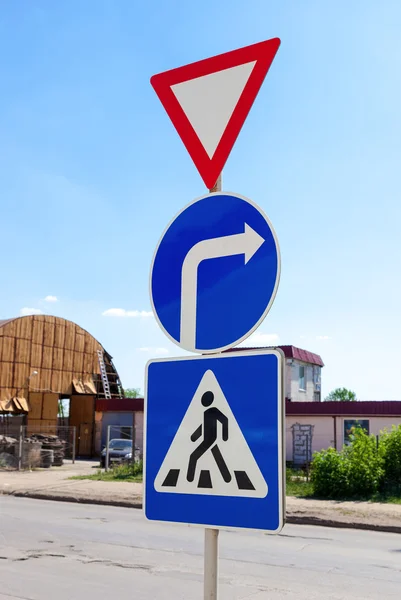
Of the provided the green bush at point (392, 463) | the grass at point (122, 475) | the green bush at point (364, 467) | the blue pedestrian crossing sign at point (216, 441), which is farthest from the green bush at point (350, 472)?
the blue pedestrian crossing sign at point (216, 441)

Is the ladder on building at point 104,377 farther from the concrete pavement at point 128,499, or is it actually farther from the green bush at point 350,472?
the green bush at point 350,472

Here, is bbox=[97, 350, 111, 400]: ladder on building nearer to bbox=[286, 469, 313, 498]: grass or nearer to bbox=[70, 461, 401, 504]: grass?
bbox=[70, 461, 401, 504]: grass

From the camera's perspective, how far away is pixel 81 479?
2416 centimetres

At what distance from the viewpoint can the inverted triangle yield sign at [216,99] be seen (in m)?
2.78

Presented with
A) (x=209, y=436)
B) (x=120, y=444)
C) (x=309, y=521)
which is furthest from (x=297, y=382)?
(x=209, y=436)

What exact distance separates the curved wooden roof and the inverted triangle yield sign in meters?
39.3

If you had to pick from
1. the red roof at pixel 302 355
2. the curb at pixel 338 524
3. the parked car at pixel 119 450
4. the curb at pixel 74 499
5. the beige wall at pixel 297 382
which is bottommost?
the curb at pixel 74 499

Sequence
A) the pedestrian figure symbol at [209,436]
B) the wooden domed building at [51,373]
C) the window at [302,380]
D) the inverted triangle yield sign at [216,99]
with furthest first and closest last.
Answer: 1. the window at [302,380]
2. the wooden domed building at [51,373]
3. the inverted triangle yield sign at [216,99]
4. the pedestrian figure symbol at [209,436]

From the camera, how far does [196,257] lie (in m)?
2.63

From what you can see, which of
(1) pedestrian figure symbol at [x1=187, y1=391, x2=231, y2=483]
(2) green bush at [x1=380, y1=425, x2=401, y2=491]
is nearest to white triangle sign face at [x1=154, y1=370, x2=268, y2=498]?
(1) pedestrian figure symbol at [x1=187, y1=391, x2=231, y2=483]

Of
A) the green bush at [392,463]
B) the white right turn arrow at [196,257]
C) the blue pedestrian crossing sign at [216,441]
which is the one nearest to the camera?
the blue pedestrian crossing sign at [216,441]

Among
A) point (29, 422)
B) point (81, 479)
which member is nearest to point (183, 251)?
point (81, 479)

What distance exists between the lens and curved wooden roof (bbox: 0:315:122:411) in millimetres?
40781

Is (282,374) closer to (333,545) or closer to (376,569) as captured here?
(376,569)
